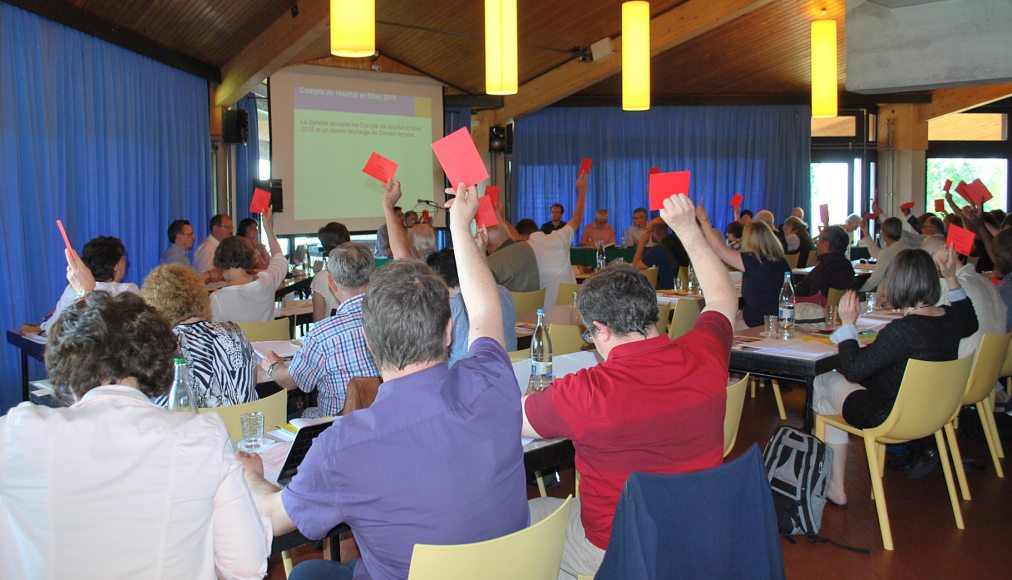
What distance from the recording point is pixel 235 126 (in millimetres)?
9836

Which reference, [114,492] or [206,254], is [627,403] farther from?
[206,254]

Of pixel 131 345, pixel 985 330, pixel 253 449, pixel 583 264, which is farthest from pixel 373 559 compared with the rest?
pixel 583 264

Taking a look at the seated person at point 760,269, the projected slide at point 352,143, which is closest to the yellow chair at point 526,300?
the seated person at point 760,269

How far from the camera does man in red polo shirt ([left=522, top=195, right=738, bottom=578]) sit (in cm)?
224

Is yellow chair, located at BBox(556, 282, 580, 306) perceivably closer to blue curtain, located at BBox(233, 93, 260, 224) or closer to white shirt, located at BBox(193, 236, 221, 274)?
white shirt, located at BBox(193, 236, 221, 274)

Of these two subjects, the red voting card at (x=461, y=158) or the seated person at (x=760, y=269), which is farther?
the seated person at (x=760, y=269)

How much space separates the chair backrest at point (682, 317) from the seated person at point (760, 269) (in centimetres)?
47

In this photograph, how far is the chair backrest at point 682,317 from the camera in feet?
18.1

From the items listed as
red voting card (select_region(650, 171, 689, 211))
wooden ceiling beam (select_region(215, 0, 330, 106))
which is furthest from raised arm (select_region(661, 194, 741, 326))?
wooden ceiling beam (select_region(215, 0, 330, 106))

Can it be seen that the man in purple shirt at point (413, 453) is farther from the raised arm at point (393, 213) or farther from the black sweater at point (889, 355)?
the black sweater at point (889, 355)

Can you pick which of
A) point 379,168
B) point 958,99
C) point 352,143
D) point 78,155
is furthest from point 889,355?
point 958,99

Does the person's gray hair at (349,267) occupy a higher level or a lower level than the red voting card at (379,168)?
lower

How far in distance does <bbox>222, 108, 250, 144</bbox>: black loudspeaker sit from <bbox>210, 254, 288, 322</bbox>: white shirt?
15.8ft

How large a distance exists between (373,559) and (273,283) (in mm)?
3907
